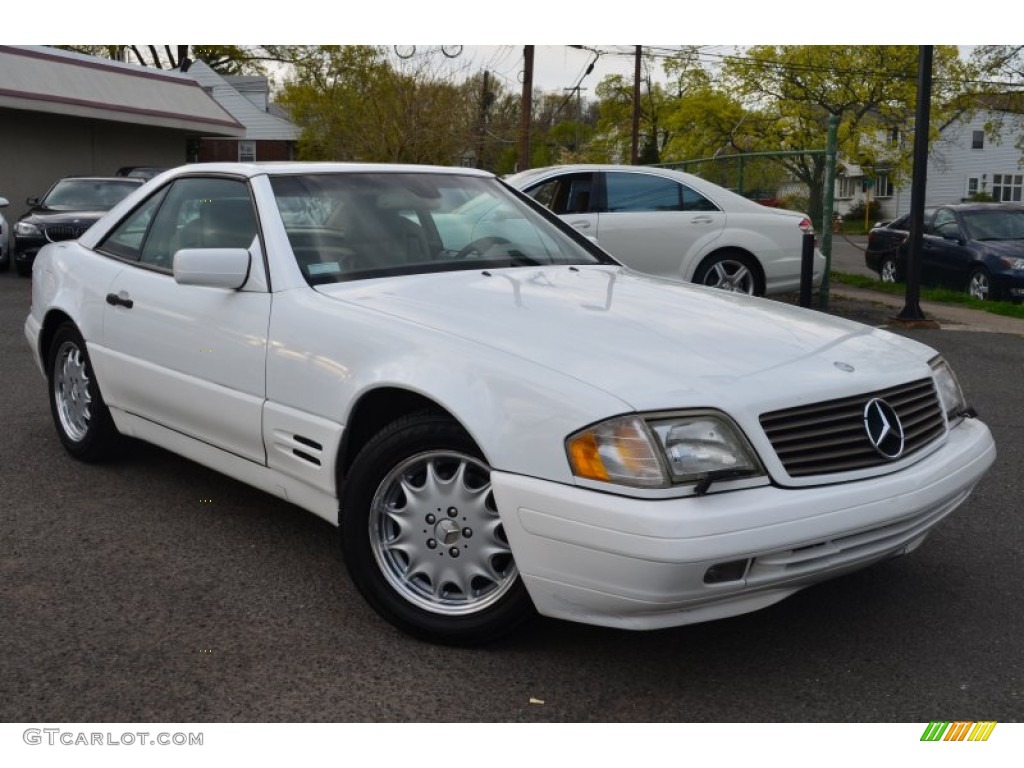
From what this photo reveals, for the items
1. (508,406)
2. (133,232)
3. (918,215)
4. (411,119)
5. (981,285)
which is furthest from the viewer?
(411,119)

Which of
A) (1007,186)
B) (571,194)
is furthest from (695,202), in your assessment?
(1007,186)

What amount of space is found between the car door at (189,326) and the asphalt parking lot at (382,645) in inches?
19.8

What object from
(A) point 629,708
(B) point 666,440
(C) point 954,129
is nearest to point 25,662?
(A) point 629,708

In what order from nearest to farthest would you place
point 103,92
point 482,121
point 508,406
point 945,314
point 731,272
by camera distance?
point 508,406 < point 731,272 < point 945,314 < point 103,92 < point 482,121

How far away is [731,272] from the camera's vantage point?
36.5 ft

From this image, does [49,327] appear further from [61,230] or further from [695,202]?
[61,230]

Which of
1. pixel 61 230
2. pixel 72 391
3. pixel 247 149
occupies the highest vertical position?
pixel 247 149

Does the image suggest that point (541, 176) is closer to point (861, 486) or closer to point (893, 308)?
point (893, 308)

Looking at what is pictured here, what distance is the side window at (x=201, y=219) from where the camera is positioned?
14.8 feet

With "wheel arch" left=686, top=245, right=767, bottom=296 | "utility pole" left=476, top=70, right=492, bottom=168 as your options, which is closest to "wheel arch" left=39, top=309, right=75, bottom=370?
"wheel arch" left=686, top=245, right=767, bottom=296

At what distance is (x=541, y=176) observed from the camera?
11.0 metres

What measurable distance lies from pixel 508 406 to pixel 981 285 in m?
13.2

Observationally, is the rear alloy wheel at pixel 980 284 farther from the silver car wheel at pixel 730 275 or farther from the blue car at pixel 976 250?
the silver car wheel at pixel 730 275
